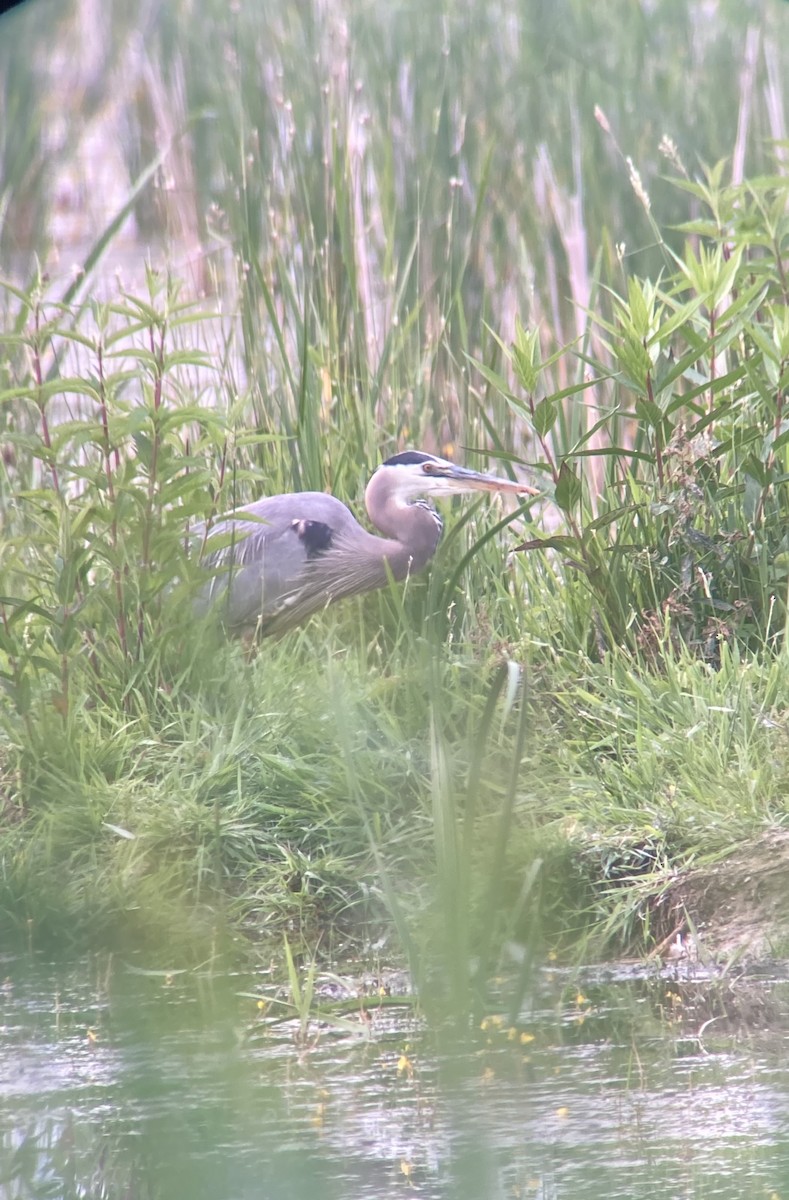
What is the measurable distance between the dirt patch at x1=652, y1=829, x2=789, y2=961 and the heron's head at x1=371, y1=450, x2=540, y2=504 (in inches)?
45.4

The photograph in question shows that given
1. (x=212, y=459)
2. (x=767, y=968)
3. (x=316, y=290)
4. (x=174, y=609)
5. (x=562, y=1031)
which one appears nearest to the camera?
(x=562, y=1031)

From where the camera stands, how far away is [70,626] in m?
2.81

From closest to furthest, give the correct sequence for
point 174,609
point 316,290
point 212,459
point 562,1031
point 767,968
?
point 562,1031 → point 767,968 → point 174,609 → point 212,459 → point 316,290

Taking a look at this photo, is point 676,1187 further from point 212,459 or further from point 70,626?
point 212,459

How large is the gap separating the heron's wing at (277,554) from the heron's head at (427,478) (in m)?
0.13

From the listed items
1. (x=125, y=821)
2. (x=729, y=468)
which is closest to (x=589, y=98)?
(x=729, y=468)

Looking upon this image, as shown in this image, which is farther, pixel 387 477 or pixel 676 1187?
pixel 387 477

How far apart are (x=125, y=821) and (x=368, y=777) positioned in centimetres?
48

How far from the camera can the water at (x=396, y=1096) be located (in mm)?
1767

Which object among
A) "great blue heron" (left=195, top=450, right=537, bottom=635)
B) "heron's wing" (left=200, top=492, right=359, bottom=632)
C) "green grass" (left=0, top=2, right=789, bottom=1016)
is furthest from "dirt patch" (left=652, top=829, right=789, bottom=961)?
"heron's wing" (left=200, top=492, right=359, bottom=632)

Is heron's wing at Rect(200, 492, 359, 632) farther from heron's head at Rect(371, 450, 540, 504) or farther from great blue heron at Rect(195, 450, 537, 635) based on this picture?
heron's head at Rect(371, 450, 540, 504)

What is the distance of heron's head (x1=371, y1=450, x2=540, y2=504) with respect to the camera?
11.3 feet

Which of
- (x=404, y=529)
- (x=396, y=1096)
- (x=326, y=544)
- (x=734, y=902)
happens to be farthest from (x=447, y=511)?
(x=396, y=1096)

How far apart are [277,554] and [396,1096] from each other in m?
1.64
